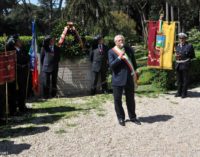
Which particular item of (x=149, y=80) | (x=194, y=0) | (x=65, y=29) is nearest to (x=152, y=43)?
(x=149, y=80)

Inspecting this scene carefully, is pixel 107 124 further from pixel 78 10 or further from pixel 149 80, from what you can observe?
pixel 78 10

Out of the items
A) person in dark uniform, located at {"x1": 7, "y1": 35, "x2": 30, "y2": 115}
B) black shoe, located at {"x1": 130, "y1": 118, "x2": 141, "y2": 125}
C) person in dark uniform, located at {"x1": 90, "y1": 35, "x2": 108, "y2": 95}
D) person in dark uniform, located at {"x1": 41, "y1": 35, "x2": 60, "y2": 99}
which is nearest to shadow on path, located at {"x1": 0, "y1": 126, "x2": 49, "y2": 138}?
person in dark uniform, located at {"x1": 7, "y1": 35, "x2": 30, "y2": 115}

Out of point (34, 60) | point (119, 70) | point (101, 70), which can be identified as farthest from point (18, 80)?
point (101, 70)

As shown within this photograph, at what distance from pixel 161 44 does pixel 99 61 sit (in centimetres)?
192

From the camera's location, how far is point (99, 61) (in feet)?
43.8

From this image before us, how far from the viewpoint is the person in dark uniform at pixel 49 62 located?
1291 centimetres

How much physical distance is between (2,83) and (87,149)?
9.44 feet

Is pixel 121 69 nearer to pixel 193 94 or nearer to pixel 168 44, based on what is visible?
pixel 168 44

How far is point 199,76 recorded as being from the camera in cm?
1614

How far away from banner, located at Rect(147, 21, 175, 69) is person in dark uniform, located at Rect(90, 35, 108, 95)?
4.64 feet

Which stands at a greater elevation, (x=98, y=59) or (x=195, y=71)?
(x=98, y=59)

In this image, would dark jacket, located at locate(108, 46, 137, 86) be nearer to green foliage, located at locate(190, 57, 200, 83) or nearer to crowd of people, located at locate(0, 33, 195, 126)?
crowd of people, located at locate(0, 33, 195, 126)

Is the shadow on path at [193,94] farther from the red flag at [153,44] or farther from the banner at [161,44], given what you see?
the red flag at [153,44]

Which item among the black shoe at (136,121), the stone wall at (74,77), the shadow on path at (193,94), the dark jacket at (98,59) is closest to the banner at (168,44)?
the shadow on path at (193,94)
